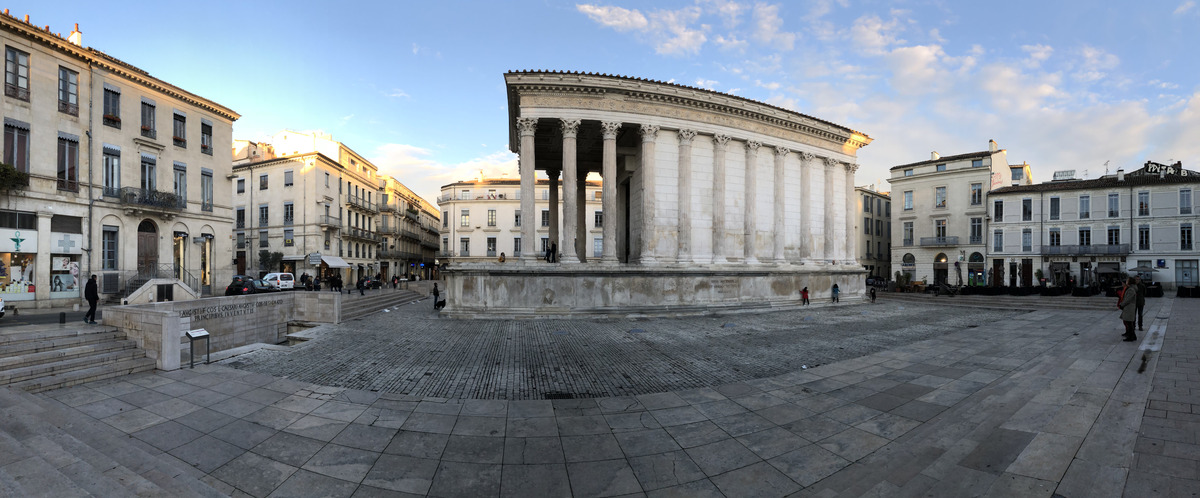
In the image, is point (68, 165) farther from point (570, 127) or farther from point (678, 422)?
point (678, 422)

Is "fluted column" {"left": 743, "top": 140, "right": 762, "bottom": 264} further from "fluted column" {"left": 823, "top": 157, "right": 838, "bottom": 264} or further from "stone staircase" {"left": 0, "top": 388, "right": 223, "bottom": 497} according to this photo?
"stone staircase" {"left": 0, "top": 388, "right": 223, "bottom": 497}

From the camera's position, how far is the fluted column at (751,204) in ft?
72.0

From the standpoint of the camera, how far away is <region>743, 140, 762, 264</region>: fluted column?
864 inches

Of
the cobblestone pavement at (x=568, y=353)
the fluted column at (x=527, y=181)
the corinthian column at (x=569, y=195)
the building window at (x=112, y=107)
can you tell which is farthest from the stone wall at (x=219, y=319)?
the building window at (x=112, y=107)

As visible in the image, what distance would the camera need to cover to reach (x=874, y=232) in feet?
177

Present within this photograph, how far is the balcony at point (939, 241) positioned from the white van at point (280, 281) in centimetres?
5418

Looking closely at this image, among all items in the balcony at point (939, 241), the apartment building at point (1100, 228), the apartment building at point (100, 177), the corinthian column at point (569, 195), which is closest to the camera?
the apartment building at point (100, 177)

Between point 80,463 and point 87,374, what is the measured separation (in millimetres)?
4969

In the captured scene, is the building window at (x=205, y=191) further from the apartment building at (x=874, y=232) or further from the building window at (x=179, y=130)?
the apartment building at (x=874, y=232)

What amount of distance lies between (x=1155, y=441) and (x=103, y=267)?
32.9 m

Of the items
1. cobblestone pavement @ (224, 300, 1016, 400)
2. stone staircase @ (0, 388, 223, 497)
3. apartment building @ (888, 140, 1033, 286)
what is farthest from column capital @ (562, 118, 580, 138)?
apartment building @ (888, 140, 1033, 286)

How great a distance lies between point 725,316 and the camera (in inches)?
714

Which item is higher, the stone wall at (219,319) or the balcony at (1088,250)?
the balcony at (1088,250)

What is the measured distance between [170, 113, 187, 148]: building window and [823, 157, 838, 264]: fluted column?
1448 inches
